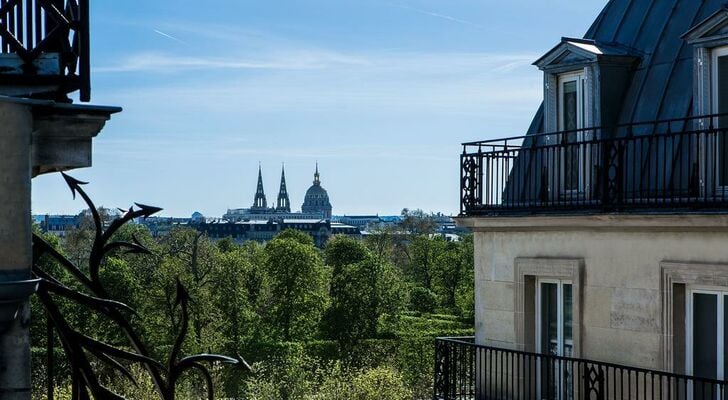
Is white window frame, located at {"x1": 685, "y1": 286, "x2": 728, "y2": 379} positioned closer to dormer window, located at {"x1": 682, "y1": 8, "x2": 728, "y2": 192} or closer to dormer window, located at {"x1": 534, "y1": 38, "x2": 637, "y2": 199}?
dormer window, located at {"x1": 682, "y1": 8, "x2": 728, "y2": 192}

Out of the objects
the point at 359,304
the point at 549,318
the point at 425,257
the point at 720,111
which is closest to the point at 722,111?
the point at 720,111

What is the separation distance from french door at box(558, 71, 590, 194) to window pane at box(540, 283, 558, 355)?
1567 millimetres

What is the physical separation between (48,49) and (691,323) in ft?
39.2

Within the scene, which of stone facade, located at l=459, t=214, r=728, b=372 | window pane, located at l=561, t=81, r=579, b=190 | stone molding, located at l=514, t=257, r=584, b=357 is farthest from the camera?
window pane, located at l=561, t=81, r=579, b=190

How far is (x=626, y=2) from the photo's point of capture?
1862cm

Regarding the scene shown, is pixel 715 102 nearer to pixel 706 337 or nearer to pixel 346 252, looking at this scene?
pixel 706 337

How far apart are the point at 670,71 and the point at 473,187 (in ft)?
12.4

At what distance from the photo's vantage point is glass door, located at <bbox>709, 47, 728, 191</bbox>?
1499 cm

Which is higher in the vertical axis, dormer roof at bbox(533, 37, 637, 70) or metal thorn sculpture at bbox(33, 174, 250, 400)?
dormer roof at bbox(533, 37, 637, 70)

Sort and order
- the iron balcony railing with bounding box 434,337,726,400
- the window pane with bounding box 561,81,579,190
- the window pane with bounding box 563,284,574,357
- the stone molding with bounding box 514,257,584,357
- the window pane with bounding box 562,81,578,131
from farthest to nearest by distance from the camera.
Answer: the window pane with bounding box 562,81,578,131
the window pane with bounding box 561,81,579,190
the window pane with bounding box 563,284,574,357
the stone molding with bounding box 514,257,584,357
the iron balcony railing with bounding box 434,337,726,400

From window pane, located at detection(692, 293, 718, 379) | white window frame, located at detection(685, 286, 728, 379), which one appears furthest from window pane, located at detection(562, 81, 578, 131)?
window pane, located at detection(692, 293, 718, 379)

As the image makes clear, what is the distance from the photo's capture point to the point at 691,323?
15.0 metres

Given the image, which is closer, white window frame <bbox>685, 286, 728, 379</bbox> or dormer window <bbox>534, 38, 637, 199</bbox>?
white window frame <bbox>685, 286, 728, 379</bbox>

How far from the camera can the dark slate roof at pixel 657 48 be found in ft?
53.4
